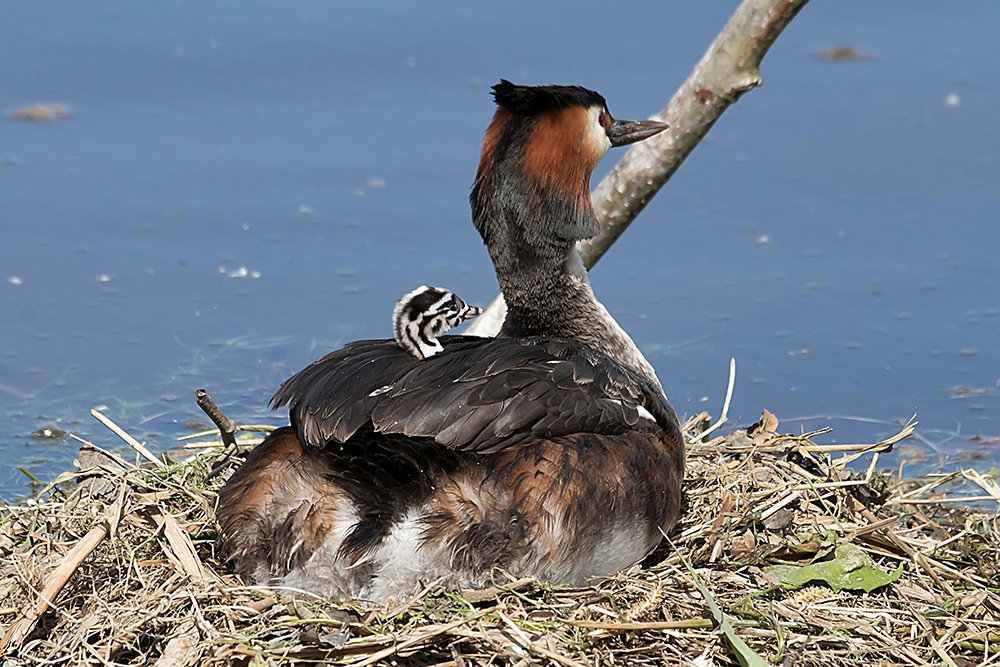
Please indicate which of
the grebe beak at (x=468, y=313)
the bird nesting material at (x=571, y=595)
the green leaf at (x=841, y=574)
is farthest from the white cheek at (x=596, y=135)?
the green leaf at (x=841, y=574)

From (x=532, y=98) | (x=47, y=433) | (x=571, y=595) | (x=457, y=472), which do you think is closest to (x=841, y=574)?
(x=571, y=595)

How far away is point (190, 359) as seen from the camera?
4711 millimetres

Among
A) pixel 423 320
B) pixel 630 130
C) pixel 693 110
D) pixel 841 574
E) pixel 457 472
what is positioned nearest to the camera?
pixel 457 472

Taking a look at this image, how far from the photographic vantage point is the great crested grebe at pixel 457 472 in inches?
109

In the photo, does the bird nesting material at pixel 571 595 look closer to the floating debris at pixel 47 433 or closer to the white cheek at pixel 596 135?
the floating debris at pixel 47 433

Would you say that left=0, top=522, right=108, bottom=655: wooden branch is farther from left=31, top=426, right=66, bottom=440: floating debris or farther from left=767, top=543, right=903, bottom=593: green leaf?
left=767, top=543, right=903, bottom=593: green leaf

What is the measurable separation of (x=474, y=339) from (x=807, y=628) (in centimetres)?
106

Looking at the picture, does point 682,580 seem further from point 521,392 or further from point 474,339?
point 474,339

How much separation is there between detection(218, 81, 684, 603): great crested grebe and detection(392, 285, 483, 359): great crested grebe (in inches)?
2.0

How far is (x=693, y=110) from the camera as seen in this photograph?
12.9 feet

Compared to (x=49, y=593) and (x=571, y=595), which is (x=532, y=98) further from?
(x=49, y=593)

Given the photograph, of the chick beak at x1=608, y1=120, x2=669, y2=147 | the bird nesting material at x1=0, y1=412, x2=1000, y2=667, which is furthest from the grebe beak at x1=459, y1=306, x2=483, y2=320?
the bird nesting material at x1=0, y1=412, x2=1000, y2=667

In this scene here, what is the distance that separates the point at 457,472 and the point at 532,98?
997 mm

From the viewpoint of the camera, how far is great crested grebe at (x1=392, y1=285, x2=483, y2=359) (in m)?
3.15
